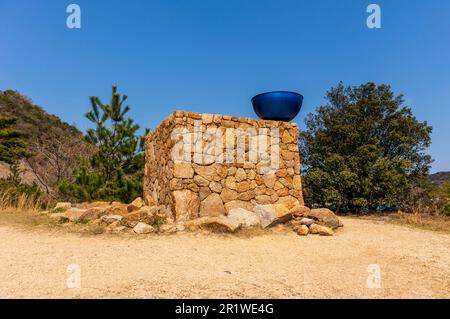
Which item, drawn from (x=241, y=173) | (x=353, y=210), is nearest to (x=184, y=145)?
(x=241, y=173)

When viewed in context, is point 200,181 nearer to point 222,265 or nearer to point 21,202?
point 222,265

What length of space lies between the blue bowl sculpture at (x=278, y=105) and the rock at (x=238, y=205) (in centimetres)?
219

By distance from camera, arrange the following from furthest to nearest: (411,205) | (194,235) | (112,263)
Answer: (411,205)
(194,235)
(112,263)

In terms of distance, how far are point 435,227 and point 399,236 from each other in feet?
5.55

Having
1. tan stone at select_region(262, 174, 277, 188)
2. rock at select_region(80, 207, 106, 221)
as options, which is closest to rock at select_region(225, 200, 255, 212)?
tan stone at select_region(262, 174, 277, 188)

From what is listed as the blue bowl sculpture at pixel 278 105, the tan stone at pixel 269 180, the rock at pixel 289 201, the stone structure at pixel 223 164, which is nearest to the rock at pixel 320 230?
the stone structure at pixel 223 164

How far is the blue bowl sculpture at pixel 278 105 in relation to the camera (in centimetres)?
680

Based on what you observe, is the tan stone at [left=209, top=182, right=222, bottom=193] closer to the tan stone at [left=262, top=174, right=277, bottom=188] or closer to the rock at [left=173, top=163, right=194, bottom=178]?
the rock at [left=173, top=163, right=194, bottom=178]

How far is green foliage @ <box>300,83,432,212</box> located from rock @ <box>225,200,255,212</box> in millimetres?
4195

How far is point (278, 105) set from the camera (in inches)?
270

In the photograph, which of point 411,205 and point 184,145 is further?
point 411,205

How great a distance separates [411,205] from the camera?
966 cm

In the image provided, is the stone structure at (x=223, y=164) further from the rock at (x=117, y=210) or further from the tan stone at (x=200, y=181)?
the rock at (x=117, y=210)
